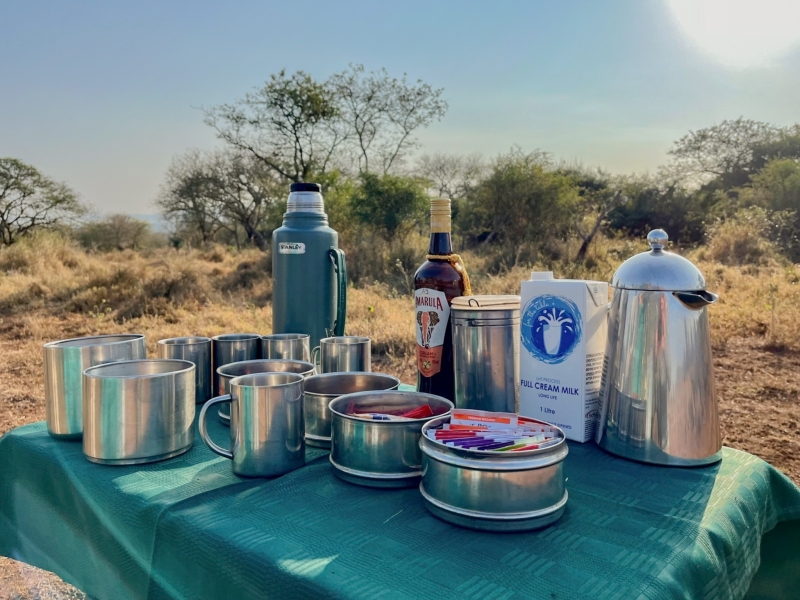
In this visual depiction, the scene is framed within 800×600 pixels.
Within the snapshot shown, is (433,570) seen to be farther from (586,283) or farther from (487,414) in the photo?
(586,283)

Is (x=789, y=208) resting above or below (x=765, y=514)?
above

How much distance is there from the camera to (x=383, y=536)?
64 centimetres

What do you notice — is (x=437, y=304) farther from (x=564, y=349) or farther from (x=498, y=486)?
(x=498, y=486)

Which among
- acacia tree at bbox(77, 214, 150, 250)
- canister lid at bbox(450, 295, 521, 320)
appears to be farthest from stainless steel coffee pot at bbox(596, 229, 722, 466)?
acacia tree at bbox(77, 214, 150, 250)

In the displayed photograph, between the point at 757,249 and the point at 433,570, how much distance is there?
391 inches

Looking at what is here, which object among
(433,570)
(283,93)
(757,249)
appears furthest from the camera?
(283,93)

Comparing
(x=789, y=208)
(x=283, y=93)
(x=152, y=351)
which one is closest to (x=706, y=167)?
(x=789, y=208)

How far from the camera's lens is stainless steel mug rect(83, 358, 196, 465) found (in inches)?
31.6

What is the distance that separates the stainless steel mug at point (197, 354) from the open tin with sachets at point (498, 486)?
624mm

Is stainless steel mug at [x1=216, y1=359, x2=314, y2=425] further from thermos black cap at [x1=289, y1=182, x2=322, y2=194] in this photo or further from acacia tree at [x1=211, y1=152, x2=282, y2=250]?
acacia tree at [x1=211, y1=152, x2=282, y2=250]

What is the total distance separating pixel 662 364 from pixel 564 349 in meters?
0.15

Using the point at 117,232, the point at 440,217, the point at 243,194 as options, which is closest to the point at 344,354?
the point at 440,217

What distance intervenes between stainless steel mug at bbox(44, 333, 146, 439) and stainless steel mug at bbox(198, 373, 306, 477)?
0.28m

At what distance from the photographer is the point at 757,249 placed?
8.85 meters
